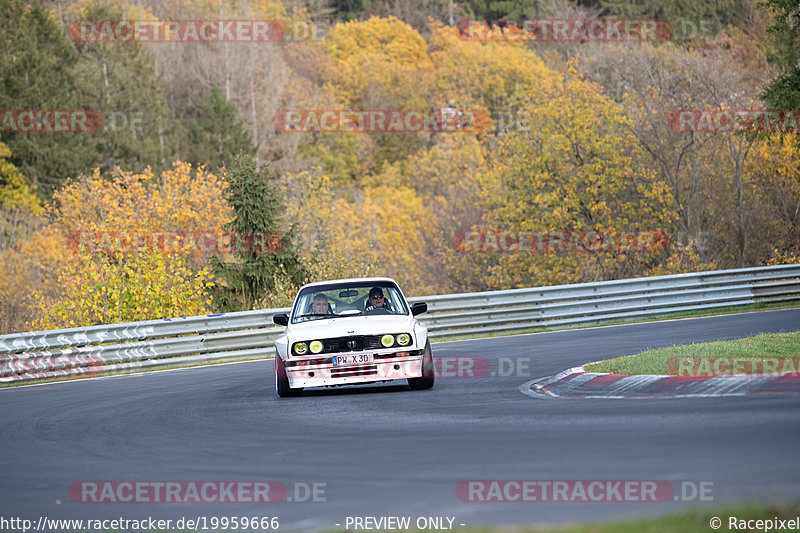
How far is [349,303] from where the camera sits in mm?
14688

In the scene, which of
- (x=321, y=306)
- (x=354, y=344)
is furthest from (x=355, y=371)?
(x=321, y=306)

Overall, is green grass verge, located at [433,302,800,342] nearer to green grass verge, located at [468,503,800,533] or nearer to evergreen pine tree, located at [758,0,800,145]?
evergreen pine tree, located at [758,0,800,145]

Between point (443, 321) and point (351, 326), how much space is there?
33.6 ft

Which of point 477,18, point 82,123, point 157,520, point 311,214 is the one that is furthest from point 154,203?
point 477,18

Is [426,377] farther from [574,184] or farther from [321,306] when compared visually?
[574,184]

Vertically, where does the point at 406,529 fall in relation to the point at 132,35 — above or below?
below

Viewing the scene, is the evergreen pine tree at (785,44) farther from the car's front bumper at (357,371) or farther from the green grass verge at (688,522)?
the green grass verge at (688,522)

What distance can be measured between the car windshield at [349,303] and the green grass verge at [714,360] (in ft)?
9.37

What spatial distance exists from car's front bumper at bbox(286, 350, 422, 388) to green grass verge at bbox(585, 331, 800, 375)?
7.51 feet

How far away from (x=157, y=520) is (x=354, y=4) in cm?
10495

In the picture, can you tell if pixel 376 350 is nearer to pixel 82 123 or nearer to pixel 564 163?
pixel 564 163

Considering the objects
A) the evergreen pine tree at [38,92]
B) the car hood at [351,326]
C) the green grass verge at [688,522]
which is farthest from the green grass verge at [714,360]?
the evergreen pine tree at [38,92]

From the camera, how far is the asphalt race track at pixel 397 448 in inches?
259

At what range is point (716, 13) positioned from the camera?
84.9m
